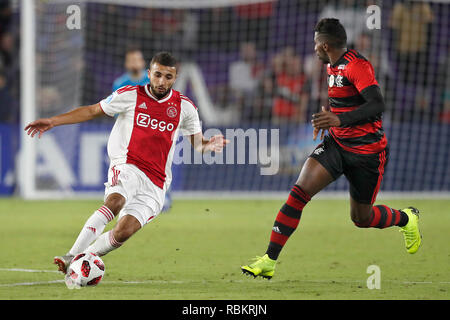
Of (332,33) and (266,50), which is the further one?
(266,50)

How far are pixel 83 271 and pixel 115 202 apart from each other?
0.69m

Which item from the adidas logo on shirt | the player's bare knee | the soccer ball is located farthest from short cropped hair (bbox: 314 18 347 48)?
the soccer ball

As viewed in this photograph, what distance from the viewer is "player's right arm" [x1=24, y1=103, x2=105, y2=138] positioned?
630 cm

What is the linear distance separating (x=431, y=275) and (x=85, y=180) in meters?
8.41

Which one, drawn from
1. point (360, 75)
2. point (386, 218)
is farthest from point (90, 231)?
point (386, 218)

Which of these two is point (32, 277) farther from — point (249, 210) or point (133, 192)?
point (249, 210)

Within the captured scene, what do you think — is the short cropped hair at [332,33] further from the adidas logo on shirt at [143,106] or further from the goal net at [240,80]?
the goal net at [240,80]

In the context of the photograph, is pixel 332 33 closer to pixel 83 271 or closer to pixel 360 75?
pixel 360 75

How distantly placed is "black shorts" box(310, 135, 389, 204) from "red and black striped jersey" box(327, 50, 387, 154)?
51 millimetres

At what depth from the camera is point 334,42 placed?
6.71 m

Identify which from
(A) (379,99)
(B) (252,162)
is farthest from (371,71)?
(B) (252,162)

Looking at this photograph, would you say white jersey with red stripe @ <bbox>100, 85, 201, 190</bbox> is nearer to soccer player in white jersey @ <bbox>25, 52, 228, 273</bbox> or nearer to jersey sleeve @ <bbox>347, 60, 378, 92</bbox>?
soccer player in white jersey @ <bbox>25, 52, 228, 273</bbox>

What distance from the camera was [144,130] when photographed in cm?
677
